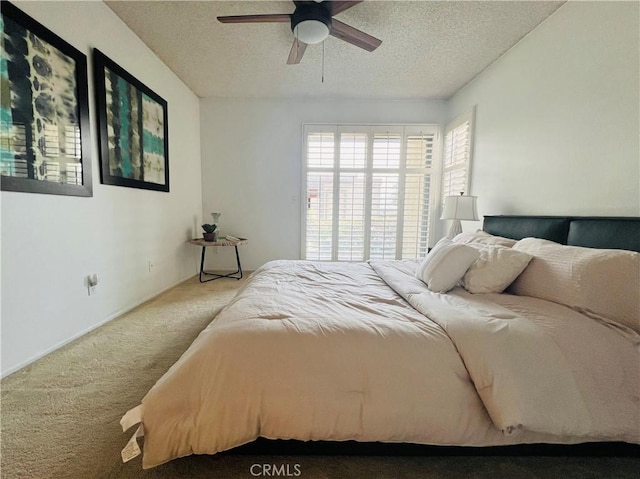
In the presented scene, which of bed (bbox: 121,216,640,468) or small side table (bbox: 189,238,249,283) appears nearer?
bed (bbox: 121,216,640,468)

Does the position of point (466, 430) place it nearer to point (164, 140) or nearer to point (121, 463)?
point (121, 463)

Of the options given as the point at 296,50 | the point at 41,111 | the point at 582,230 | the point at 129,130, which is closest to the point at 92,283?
the point at 41,111

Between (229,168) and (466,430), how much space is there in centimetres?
401

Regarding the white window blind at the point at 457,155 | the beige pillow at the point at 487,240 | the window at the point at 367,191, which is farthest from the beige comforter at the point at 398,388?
the window at the point at 367,191

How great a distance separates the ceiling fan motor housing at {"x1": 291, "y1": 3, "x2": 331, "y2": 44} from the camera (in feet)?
6.25

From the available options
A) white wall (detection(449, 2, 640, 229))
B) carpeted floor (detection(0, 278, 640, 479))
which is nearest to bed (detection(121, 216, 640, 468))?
carpeted floor (detection(0, 278, 640, 479))

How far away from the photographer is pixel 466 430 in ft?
3.03

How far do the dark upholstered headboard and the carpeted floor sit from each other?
100 centimetres

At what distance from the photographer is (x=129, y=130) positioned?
2447mm

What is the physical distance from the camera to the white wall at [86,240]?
1.56 m

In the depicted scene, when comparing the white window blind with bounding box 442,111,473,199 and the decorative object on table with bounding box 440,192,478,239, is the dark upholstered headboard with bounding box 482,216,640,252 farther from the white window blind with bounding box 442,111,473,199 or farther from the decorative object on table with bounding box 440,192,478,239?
the white window blind with bounding box 442,111,473,199

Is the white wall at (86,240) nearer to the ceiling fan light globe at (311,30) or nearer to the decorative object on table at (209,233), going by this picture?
the decorative object on table at (209,233)

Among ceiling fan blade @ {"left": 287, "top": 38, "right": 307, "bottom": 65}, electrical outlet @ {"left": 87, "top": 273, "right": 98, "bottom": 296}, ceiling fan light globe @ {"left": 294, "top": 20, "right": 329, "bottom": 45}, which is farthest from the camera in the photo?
ceiling fan blade @ {"left": 287, "top": 38, "right": 307, "bottom": 65}

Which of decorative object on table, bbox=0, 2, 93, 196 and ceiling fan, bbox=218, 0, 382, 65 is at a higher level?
ceiling fan, bbox=218, 0, 382, 65
